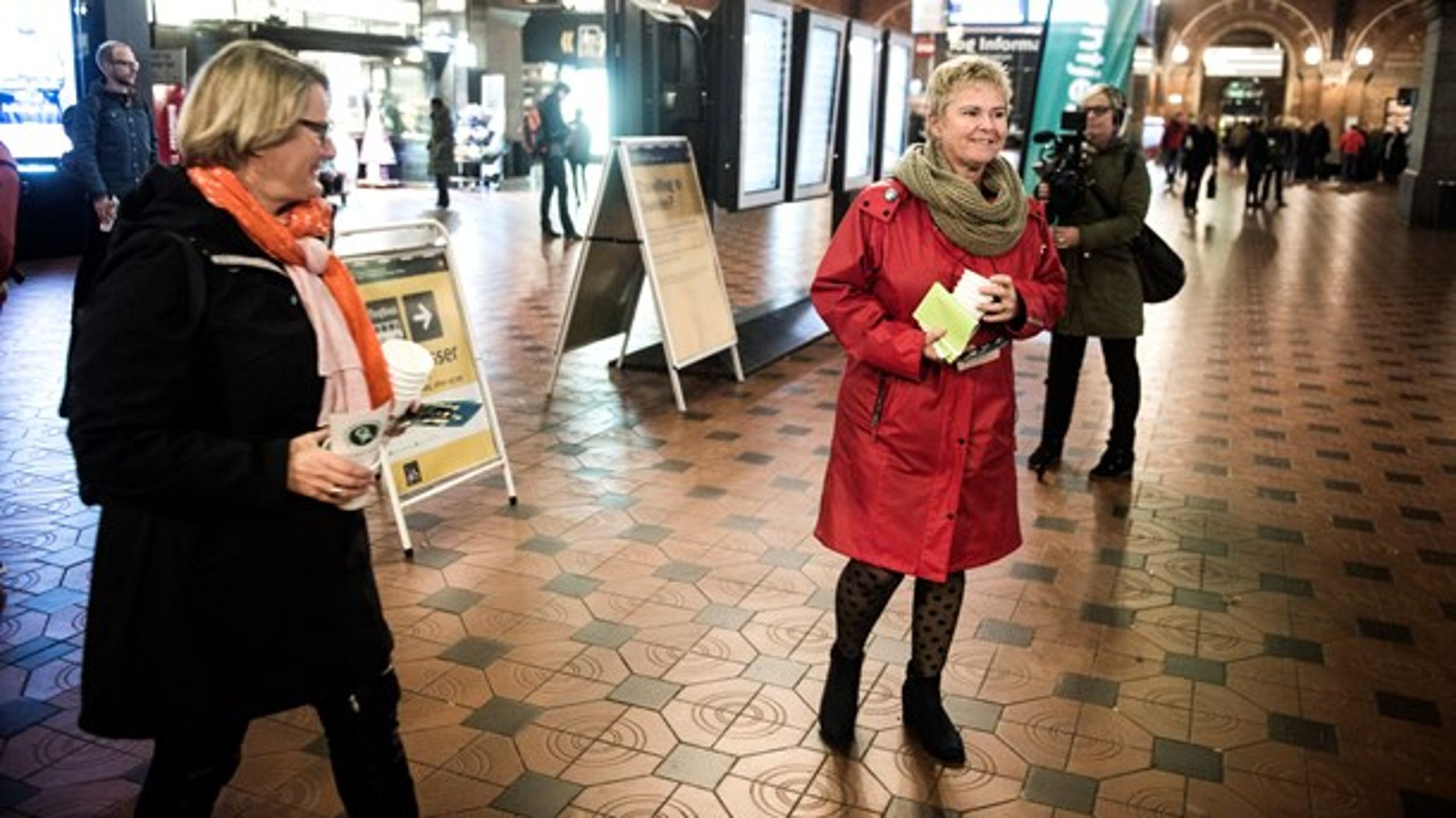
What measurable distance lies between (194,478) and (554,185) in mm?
13677

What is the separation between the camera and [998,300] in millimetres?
2785

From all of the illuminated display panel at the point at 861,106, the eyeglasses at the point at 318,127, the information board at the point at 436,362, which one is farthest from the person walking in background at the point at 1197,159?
the eyeglasses at the point at 318,127

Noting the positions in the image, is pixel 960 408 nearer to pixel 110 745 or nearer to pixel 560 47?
pixel 110 745

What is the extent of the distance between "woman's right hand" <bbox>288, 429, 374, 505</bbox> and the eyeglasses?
20.0 inches

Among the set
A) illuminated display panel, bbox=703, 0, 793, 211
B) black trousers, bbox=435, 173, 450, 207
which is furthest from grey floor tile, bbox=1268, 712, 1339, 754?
black trousers, bbox=435, 173, 450, 207

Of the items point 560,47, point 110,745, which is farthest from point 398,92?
point 110,745

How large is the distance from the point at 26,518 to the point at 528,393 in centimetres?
280

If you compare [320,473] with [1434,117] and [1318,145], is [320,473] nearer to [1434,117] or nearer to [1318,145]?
[1434,117]

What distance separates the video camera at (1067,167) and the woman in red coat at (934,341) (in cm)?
→ 218

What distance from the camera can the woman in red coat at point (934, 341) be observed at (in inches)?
111

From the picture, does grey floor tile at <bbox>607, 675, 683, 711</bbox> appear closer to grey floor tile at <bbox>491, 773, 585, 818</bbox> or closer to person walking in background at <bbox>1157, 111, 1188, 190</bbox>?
grey floor tile at <bbox>491, 773, 585, 818</bbox>

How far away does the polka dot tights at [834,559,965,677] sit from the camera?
3.08 m

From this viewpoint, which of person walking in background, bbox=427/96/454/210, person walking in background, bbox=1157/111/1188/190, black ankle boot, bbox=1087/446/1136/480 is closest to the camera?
black ankle boot, bbox=1087/446/1136/480

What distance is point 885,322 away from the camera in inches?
114
